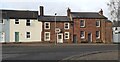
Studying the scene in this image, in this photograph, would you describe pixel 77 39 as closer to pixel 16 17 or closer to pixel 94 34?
pixel 94 34

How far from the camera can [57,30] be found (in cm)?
6481

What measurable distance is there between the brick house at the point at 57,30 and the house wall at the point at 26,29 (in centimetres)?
96

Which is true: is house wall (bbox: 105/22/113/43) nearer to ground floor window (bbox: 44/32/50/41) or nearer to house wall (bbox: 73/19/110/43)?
house wall (bbox: 73/19/110/43)

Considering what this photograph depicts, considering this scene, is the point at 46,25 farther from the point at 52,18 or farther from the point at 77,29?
the point at 77,29

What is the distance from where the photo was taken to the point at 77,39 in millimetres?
66750

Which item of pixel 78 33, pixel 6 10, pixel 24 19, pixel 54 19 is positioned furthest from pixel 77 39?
pixel 6 10

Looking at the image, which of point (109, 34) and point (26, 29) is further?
point (109, 34)

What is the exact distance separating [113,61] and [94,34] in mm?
48647

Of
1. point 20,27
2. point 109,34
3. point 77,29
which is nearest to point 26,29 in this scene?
point 20,27

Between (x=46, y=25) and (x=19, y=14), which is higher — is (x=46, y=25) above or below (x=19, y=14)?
below

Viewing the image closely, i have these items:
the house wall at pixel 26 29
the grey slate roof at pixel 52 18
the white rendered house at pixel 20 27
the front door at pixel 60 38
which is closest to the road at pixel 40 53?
the white rendered house at pixel 20 27

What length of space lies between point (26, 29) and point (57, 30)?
5.90 m

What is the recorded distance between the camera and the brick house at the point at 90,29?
66938mm

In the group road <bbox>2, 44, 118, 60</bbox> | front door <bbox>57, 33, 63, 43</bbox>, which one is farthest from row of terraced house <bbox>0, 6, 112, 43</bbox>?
road <bbox>2, 44, 118, 60</bbox>
